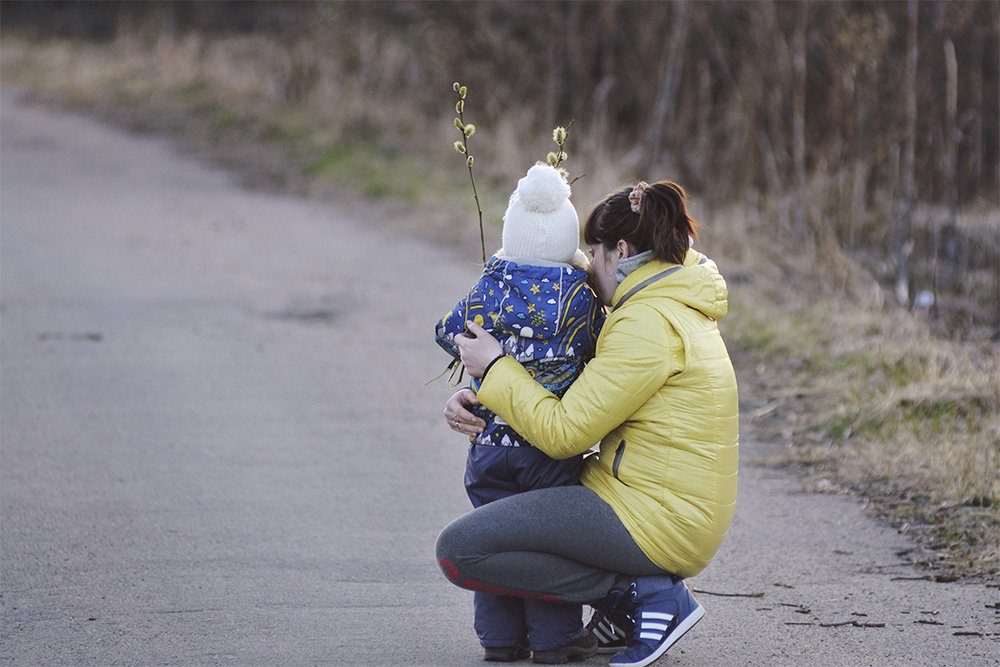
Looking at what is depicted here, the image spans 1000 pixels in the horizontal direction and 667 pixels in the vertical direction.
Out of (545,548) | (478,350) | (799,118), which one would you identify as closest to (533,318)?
(478,350)

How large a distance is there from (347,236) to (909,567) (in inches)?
286

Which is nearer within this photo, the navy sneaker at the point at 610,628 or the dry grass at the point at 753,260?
the navy sneaker at the point at 610,628

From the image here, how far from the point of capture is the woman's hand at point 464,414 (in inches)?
133

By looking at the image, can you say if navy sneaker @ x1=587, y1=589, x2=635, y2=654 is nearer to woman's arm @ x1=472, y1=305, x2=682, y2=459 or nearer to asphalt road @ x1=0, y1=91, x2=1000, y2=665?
asphalt road @ x1=0, y1=91, x2=1000, y2=665

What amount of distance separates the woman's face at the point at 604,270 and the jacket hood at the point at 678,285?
0.13ft

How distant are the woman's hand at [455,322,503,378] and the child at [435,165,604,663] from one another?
38 mm

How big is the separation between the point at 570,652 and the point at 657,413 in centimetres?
78

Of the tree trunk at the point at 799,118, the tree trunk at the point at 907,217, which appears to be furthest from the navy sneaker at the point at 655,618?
the tree trunk at the point at 799,118

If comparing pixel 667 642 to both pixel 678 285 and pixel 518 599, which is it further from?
pixel 678 285

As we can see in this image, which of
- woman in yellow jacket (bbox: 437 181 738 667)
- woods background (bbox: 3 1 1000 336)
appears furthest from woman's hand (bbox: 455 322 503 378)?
woods background (bbox: 3 1 1000 336)

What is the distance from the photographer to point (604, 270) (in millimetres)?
3371

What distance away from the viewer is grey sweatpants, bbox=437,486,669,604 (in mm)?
3234

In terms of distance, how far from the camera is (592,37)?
44.2 ft

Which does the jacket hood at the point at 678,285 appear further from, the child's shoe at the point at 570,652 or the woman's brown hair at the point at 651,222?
the child's shoe at the point at 570,652
